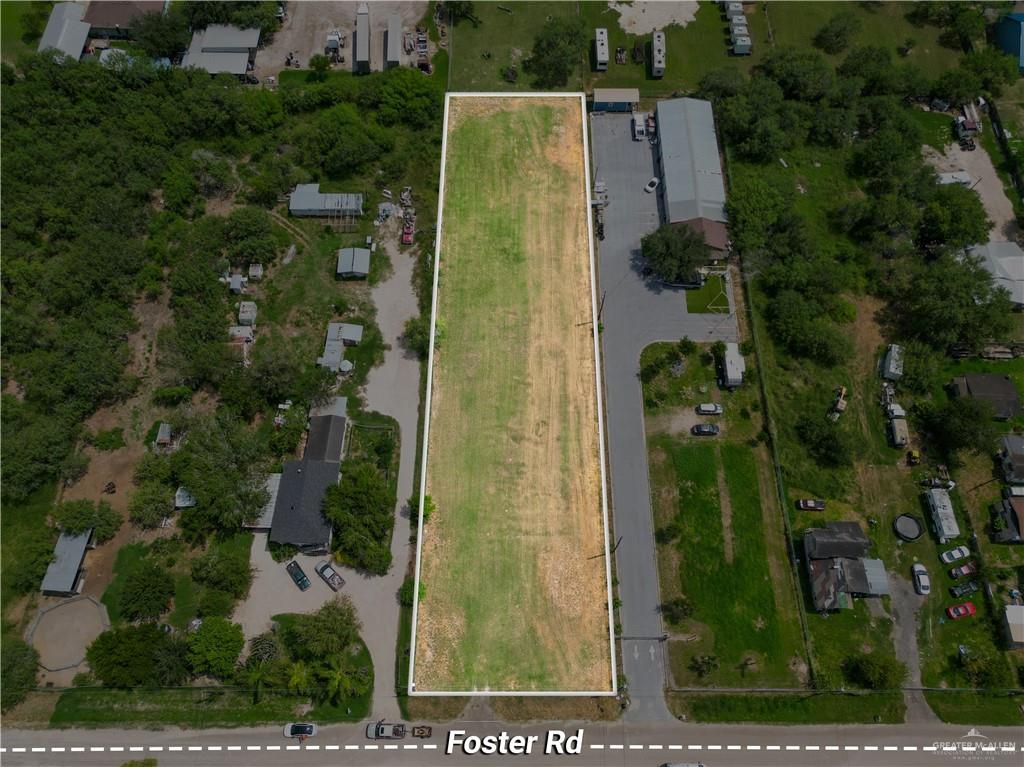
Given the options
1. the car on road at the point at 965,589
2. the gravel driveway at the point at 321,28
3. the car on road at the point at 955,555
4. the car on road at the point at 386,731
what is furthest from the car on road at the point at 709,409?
the gravel driveway at the point at 321,28

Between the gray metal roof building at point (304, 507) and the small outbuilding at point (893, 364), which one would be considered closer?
the gray metal roof building at point (304, 507)

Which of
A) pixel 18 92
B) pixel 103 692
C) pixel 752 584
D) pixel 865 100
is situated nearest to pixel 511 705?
pixel 752 584

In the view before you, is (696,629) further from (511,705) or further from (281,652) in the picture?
(281,652)

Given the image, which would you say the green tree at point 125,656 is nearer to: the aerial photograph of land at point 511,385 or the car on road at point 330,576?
the aerial photograph of land at point 511,385

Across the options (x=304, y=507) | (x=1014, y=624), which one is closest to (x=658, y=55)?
(x=304, y=507)

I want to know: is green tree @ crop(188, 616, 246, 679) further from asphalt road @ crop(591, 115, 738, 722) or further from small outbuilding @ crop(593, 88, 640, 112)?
small outbuilding @ crop(593, 88, 640, 112)
